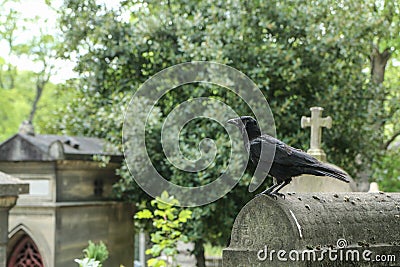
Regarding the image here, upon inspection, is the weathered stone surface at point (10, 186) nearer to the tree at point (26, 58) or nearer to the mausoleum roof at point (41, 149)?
the mausoleum roof at point (41, 149)

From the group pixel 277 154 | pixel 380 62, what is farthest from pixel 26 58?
pixel 277 154

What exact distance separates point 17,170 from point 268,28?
496 centimetres

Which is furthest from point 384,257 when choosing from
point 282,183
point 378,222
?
point 282,183

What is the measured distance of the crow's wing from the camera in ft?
13.3

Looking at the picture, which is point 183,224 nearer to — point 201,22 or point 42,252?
point 42,252

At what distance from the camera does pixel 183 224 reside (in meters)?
11.1

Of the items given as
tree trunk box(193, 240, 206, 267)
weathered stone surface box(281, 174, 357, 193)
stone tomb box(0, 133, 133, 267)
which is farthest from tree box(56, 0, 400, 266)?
weathered stone surface box(281, 174, 357, 193)

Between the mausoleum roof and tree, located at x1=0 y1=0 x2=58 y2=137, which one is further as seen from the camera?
tree, located at x1=0 y1=0 x2=58 y2=137

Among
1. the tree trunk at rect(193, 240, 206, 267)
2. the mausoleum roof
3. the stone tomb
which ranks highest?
the mausoleum roof

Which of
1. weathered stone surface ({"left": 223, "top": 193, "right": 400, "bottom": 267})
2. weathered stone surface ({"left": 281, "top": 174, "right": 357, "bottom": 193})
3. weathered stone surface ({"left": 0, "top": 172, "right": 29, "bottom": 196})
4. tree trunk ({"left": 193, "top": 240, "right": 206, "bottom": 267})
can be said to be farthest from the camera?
tree trunk ({"left": 193, "top": 240, "right": 206, "bottom": 267})

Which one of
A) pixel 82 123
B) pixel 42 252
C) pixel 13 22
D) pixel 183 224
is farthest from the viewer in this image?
pixel 13 22

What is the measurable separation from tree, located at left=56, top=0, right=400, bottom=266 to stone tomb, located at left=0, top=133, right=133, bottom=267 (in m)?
0.92

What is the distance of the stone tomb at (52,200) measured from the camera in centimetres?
973

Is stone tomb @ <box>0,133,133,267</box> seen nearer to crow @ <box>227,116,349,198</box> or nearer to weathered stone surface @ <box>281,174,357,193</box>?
weathered stone surface @ <box>281,174,357,193</box>
